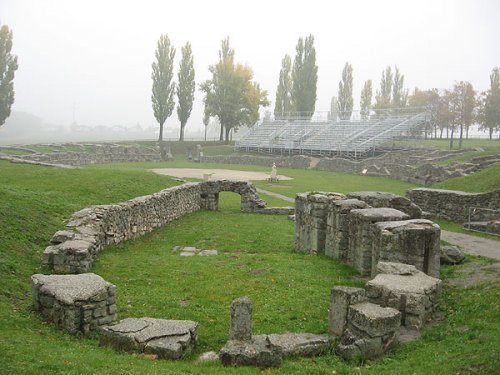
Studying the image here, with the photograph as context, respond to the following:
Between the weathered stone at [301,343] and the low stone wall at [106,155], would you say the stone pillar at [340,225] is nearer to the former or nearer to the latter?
the weathered stone at [301,343]

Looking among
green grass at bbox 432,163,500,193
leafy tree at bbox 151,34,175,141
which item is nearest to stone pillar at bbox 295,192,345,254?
green grass at bbox 432,163,500,193

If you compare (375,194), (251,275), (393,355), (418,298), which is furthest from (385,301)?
(375,194)

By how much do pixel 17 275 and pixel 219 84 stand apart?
2437 inches

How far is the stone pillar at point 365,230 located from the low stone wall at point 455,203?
8410 millimetres

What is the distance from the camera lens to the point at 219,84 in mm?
70250

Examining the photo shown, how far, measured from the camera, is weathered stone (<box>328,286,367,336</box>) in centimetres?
923

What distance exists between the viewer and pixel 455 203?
2097 cm

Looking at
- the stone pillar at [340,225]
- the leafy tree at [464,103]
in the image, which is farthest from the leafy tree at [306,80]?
the stone pillar at [340,225]

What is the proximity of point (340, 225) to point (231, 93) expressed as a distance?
187 feet

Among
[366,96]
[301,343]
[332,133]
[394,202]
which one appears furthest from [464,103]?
[301,343]

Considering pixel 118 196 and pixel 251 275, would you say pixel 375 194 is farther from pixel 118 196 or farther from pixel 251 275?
pixel 118 196

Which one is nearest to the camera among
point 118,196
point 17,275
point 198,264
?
point 17,275

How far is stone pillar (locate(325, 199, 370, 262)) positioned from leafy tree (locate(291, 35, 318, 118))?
190ft

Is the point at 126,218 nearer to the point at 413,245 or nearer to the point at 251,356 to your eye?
the point at 413,245
